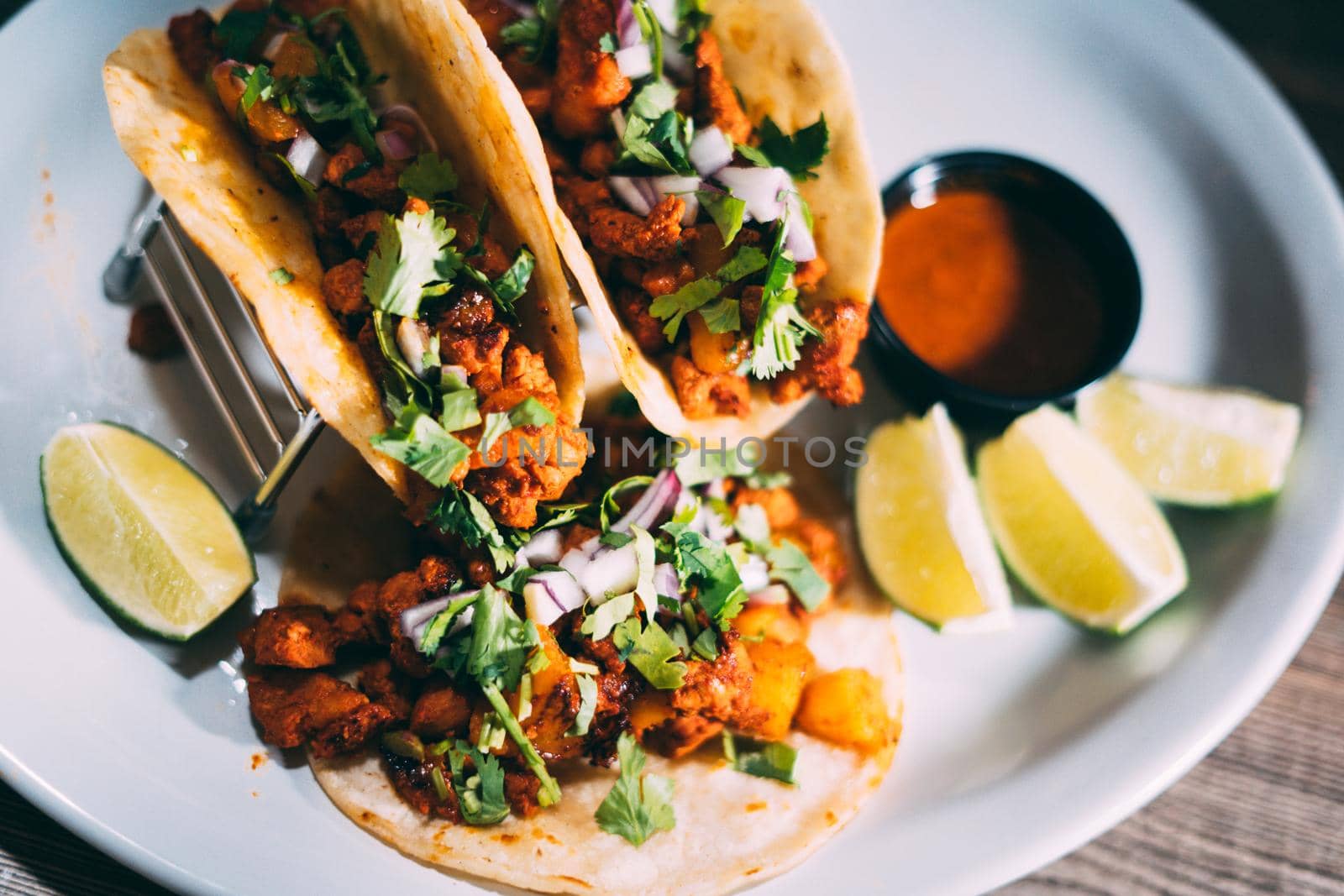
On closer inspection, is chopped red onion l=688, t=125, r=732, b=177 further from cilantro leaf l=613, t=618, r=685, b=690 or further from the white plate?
cilantro leaf l=613, t=618, r=685, b=690

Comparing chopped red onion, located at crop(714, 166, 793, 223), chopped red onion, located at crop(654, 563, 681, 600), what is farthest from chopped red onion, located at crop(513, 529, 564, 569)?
chopped red onion, located at crop(714, 166, 793, 223)

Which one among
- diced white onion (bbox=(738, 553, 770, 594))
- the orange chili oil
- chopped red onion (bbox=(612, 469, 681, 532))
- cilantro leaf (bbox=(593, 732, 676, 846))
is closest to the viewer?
cilantro leaf (bbox=(593, 732, 676, 846))

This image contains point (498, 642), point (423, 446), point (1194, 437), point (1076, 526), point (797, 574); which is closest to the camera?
point (423, 446)

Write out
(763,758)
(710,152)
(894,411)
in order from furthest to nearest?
1. (894,411)
2. (763,758)
3. (710,152)

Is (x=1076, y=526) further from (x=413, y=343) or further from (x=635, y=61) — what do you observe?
(x=413, y=343)

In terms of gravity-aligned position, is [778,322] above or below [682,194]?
below

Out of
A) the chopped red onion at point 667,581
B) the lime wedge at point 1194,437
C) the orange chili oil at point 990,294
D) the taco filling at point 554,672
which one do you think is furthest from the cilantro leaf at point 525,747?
the lime wedge at point 1194,437

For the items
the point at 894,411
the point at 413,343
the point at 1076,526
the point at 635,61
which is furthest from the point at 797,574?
the point at 635,61
